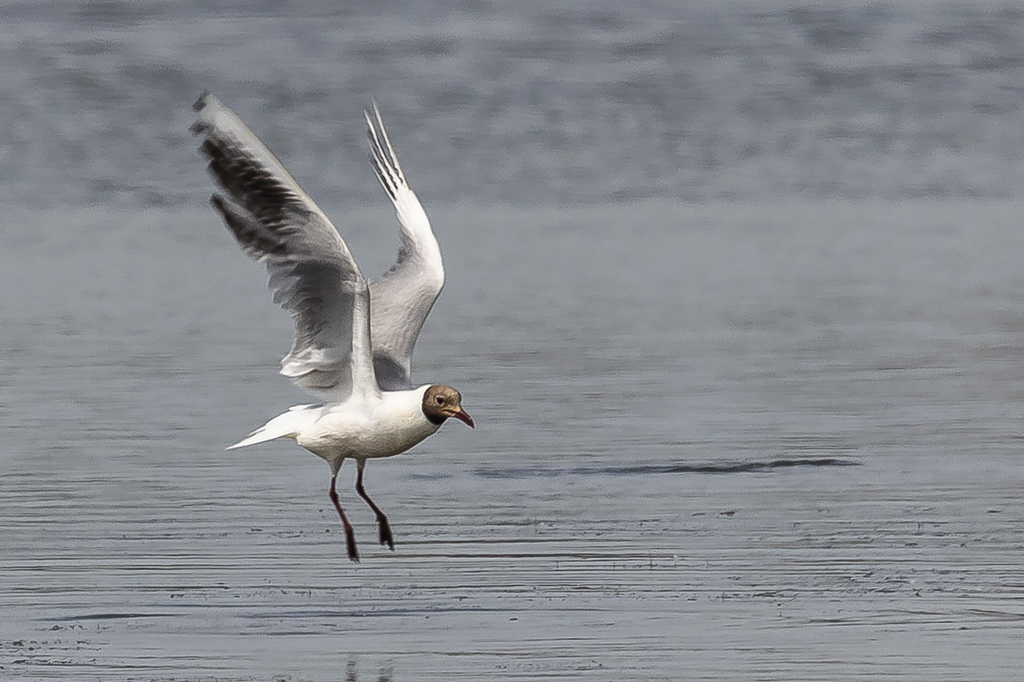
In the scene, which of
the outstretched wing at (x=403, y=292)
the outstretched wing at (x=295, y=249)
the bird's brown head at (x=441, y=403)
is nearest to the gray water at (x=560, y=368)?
the bird's brown head at (x=441, y=403)

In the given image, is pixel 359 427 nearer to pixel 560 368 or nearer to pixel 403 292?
pixel 403 292

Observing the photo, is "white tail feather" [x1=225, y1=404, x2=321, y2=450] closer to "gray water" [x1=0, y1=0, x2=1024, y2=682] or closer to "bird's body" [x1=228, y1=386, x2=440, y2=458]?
"bird's body" [x1=228, y1=386, x2=440, y2=458]

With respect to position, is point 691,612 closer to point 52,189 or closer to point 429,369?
point 429,369

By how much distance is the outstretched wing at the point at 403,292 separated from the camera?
1041cm

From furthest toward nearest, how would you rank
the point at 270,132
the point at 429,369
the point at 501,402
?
the point at 270,132 < the point at 429,369 < the point at 501,402

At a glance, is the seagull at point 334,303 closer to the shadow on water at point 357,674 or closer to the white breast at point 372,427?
the white breast at point 372,427

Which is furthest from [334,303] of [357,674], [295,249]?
[357,674]

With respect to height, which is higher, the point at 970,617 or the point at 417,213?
the point at 417,213

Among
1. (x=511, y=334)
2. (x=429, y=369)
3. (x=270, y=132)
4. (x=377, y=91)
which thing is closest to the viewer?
(x=429, y=369)

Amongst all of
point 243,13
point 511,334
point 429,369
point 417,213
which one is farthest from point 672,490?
point 243,13

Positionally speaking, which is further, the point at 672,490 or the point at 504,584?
the point at 672,490

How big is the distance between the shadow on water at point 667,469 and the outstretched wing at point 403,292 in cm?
134

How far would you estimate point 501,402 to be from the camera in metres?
13.5

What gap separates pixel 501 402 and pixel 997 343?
3.77m
